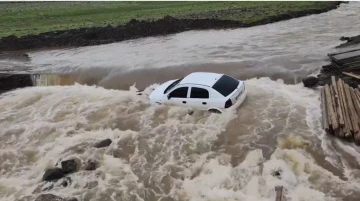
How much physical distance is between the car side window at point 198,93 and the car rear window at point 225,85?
390mm

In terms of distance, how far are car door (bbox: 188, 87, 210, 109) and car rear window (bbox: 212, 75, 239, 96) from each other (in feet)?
1.47

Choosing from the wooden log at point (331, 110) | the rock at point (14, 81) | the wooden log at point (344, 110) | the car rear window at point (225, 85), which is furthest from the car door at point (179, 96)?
the rock at point (14, 81)

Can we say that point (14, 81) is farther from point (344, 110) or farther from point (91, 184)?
point (344, 110)

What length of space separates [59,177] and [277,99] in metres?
9.48

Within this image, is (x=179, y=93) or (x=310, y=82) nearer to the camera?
(x=179, y=93)

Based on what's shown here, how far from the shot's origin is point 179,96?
15242 millimetres

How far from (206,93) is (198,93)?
0.35 meters

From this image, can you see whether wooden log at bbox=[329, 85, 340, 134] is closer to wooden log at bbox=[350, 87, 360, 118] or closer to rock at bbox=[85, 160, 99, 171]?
wooden log at bbox=[350, 87, 360, 118]

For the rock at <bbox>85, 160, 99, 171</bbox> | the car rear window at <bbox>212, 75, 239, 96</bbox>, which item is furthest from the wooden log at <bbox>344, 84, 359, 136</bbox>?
the rock at <bbox>85, 160, 99, 171</bbox>

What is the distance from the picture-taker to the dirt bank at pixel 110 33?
30.1 meters

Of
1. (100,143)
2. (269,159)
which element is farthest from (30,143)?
(269,159)

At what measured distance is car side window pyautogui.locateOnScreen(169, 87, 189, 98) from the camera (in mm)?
15102

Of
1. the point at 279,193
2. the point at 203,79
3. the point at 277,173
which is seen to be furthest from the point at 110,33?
the point at 279,193

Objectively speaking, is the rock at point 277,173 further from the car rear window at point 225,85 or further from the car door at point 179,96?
the car door at point 179,96
